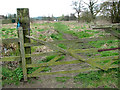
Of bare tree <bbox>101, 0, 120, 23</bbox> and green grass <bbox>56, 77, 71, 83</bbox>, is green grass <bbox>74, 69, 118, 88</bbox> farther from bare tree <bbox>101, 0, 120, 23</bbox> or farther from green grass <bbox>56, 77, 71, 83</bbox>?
bare tree <bbox>101, 0, 120, 23</bbox>

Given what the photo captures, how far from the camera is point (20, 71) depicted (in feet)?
13.4

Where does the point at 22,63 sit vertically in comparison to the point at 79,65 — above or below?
above

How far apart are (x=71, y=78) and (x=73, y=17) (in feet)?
132

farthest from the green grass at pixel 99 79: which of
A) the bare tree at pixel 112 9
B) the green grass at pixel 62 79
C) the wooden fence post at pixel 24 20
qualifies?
the bare tree at pixel 112 9

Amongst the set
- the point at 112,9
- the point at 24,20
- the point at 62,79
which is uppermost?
the point at 112,9

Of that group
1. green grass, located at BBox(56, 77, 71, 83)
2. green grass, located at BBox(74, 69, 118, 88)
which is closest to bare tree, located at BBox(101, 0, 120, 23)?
green grass, located at BBox(74, 69, 118, 88)

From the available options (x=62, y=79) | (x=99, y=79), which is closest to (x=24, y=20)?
(x=62, y=79)

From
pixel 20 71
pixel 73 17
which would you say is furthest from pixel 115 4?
pixel 73 17

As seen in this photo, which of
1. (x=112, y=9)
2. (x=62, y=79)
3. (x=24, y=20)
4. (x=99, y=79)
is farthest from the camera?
(x=112, y=9)

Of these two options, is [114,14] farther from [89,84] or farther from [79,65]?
[89,84]

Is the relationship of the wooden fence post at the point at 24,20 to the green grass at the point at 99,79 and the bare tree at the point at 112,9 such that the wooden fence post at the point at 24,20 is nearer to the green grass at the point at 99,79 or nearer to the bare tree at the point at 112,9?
the green grass at the point at 99,79

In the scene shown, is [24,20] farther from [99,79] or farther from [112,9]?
[112,9]

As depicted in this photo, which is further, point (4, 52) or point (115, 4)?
point (115, 4)

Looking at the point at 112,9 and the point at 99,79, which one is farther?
the point at 112,9
